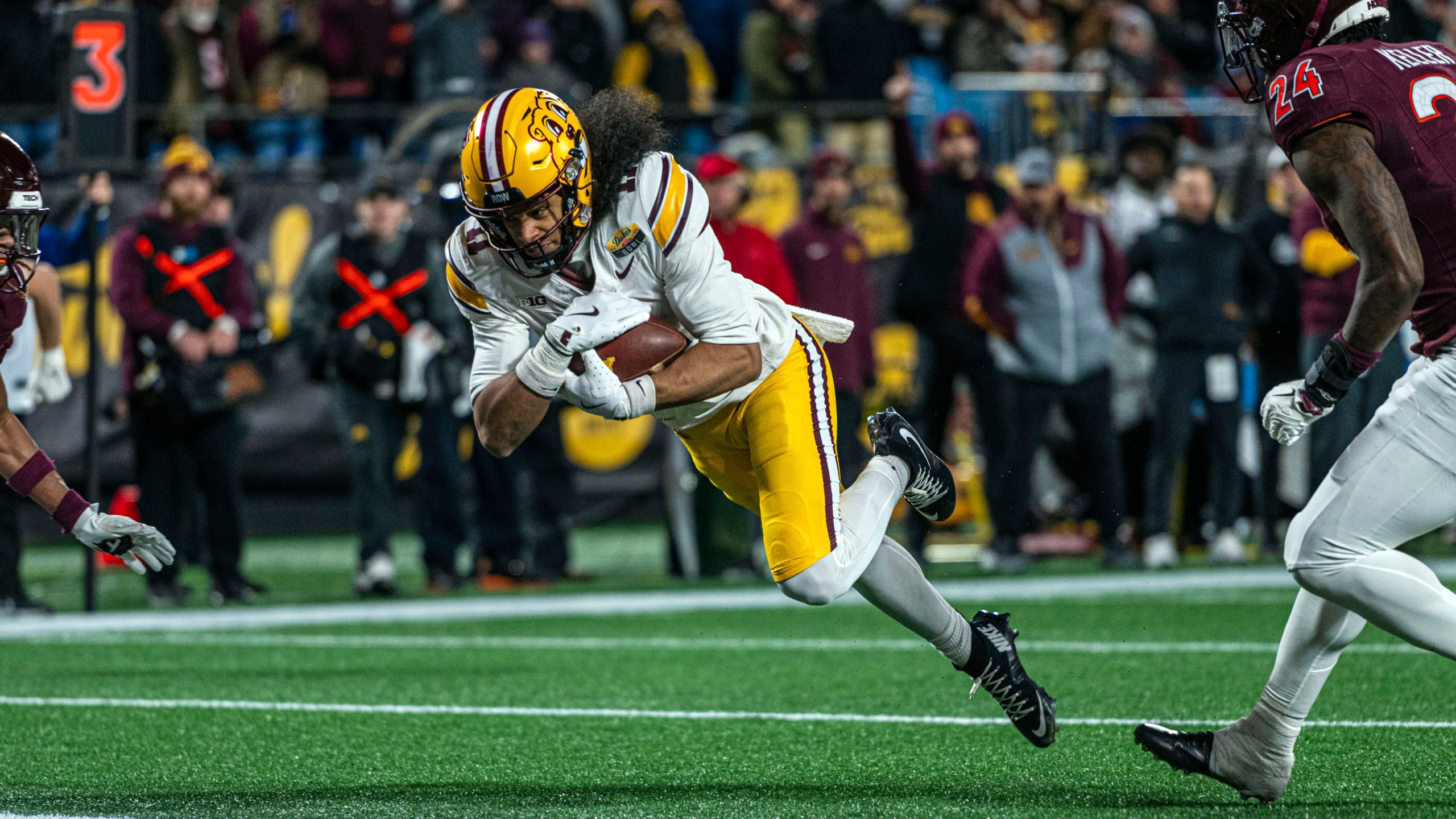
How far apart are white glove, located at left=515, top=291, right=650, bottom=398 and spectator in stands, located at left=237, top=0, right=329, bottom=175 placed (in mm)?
8597

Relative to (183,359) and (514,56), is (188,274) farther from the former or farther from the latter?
(514,56)

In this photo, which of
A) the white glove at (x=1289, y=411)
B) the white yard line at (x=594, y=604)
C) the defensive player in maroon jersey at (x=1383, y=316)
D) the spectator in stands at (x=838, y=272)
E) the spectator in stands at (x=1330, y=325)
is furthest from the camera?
the spectator in stands at (x=838, y=272)

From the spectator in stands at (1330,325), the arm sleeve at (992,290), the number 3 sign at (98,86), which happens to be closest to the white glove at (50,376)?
the number 3 sign at (98,86)

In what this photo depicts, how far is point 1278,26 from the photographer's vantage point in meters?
3.90

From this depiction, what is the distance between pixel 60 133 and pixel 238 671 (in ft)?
10.2

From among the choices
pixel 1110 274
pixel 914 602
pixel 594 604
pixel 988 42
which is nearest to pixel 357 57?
pixel 988 42

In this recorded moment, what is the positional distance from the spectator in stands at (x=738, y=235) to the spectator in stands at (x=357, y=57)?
4.03 m

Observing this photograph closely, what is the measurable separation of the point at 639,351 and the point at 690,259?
25 cm

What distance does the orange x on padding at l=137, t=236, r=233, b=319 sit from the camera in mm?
8648

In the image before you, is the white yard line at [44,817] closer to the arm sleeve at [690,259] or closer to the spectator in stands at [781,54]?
the arm sleeve at [690,259]

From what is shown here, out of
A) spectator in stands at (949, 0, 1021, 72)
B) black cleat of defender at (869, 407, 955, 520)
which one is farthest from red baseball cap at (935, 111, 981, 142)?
black cleat of defender at (869, 407, 955, 520)

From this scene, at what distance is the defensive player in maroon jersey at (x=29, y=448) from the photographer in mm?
4266

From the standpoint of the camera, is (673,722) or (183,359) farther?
(183,359)

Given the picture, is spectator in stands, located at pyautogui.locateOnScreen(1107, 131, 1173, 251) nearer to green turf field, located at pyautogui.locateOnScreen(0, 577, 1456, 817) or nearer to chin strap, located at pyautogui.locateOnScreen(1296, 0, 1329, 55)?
green turf field, located at pyautogui.locateOnScreen(0, 577, 1456, 817)
